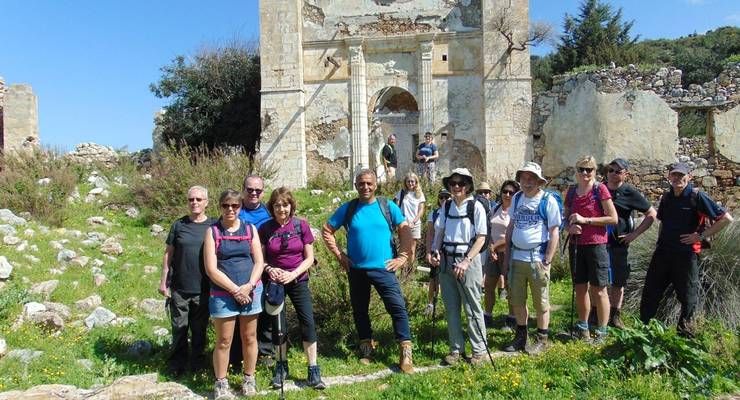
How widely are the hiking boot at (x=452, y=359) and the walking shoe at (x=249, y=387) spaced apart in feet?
5.61

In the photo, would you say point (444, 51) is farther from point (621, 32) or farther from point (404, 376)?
point (621, 32)

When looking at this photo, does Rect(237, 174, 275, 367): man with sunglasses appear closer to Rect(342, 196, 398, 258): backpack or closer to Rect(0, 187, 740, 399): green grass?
Rect(0, 187, 740, 399): green grass

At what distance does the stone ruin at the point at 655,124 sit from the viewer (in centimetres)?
1089

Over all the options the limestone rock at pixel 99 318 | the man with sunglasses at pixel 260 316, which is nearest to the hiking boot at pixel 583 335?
the man with sunglasses at pixel 260 316

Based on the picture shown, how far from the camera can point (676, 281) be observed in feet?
16.1

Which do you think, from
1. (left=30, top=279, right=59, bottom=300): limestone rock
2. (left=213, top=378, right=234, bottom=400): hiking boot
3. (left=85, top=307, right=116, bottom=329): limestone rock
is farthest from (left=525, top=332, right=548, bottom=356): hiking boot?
(left=30, top=279, right=59, bottom=300): limestone rock

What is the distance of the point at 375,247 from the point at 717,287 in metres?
3.92

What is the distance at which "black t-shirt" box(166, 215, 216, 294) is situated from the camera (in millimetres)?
4594

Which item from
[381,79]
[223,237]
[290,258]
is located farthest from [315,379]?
[381,79]

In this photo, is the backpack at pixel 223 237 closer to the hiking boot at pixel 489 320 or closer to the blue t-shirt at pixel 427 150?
the hiking boot at pixel 489 320

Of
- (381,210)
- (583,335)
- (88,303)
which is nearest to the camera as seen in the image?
(381,210)

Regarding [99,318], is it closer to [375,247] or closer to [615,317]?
[375,247]

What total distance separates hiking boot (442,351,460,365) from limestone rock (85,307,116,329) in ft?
11.9

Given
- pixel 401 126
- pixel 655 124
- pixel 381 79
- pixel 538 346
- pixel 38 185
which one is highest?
pixel 381 79
